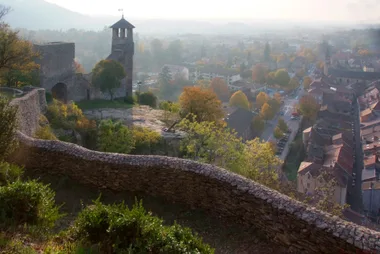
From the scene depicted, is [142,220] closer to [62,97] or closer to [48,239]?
[48,239]

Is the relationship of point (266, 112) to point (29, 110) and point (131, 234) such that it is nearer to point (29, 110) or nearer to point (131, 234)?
point (29, 110)

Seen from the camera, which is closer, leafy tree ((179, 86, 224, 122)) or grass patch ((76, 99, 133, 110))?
leafy tree ((179, 86, 224, 122))

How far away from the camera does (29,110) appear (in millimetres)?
16625

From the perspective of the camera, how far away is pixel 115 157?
34.0 feet

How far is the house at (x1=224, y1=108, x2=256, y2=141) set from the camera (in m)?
49.9

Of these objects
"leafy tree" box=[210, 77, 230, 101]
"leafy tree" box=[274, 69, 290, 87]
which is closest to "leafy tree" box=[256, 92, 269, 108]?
"leafy tree" box=[210, 77, 230, 101]

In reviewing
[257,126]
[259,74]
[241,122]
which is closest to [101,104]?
[241,122]

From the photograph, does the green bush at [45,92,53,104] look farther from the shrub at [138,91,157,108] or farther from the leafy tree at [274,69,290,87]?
the leafy tree at [274,69,290,87]

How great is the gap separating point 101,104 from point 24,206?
24.2m

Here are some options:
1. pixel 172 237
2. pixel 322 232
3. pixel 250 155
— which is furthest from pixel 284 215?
pixel 250 155

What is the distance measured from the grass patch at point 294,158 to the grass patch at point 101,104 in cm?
1801

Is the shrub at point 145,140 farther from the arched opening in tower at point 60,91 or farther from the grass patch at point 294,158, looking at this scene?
the grass patch at point 294,158

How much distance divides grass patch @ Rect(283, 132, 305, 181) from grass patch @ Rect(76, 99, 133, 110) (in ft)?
59.1

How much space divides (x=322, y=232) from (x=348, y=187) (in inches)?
1280
